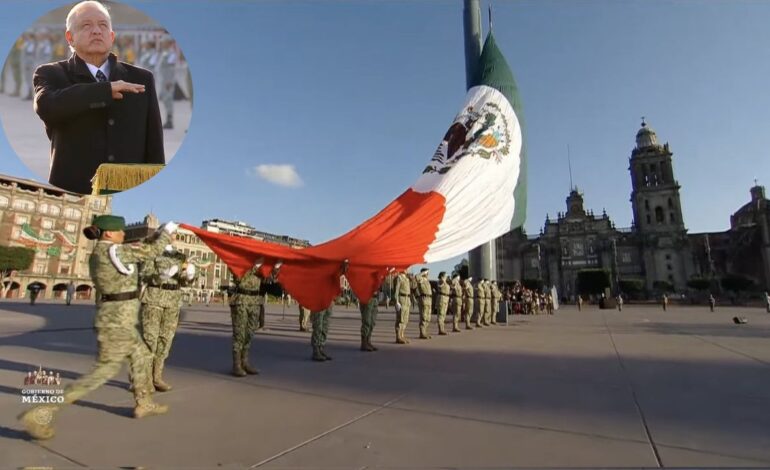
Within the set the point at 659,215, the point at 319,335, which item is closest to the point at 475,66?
the point at 319,335

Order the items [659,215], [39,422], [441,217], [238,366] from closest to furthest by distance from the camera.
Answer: [39,422]
[238,366]
[441,217]
[659,215]

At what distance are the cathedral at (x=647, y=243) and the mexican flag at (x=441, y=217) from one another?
6320cm

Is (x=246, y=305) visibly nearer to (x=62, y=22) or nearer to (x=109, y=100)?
(x=109, y=100)

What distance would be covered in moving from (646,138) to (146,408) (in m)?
99.9

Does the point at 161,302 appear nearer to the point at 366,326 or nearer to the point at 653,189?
the point at 366,326

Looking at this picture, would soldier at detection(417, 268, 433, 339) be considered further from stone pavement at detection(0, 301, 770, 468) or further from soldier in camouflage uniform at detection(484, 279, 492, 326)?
soldier in camouflage uniform at detection(484, 279, 492, 326)

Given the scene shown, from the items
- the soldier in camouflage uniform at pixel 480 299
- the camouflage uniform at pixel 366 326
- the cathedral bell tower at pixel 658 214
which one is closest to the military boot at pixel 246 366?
the camouflage uniform at pixel 366 326

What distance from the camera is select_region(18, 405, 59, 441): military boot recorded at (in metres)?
2.84

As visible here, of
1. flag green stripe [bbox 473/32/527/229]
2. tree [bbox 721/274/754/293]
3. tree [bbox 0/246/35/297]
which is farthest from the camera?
tree [bbox 721/274/754/293]

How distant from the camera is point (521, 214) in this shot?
11742mm

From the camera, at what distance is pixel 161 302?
194 inches

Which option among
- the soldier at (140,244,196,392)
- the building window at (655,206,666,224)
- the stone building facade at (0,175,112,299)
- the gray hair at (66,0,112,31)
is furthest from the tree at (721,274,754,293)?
the stone building facade at (0,175,112,299)

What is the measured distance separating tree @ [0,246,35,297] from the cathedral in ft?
227

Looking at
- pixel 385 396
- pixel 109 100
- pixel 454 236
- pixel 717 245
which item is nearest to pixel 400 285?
pixel 454 236
